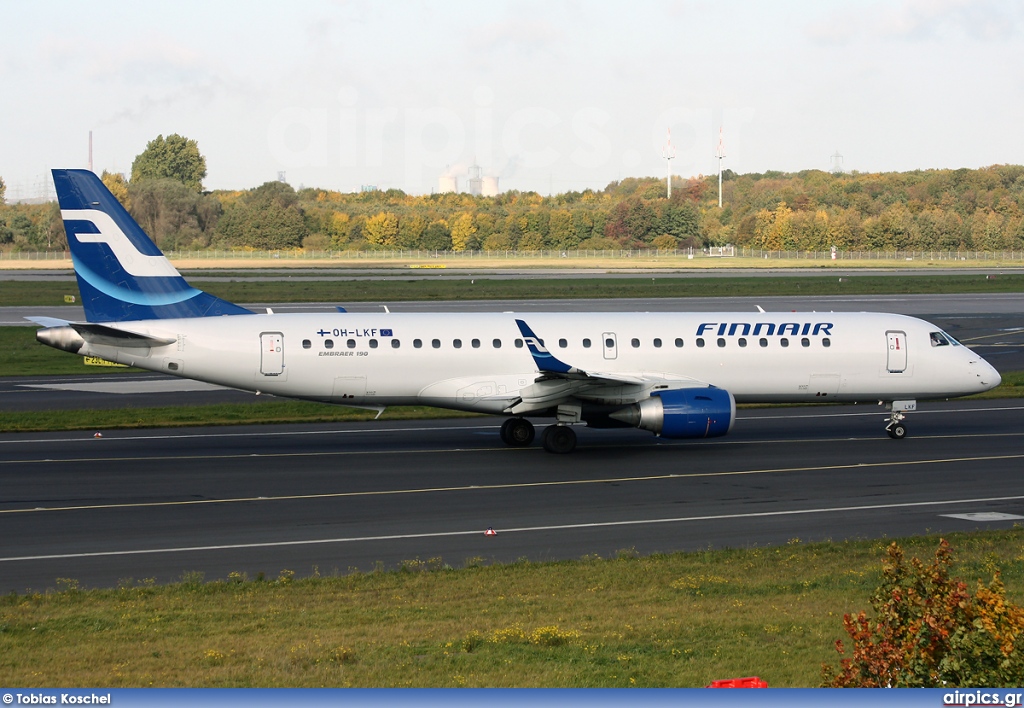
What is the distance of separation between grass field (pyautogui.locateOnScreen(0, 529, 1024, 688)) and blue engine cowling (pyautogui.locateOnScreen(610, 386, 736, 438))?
29.9ft

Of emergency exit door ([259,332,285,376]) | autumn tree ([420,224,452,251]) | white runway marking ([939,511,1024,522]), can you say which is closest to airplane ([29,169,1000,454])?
emergency exit door ([259,332,285,376])

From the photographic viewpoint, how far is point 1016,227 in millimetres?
163500

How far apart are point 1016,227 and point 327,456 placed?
15695 centimetres

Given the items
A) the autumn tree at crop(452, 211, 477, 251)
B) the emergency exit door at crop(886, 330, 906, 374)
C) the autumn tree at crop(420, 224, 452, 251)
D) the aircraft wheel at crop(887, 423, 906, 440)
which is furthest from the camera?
the autumn tree at crop(452, 211, 477, 251)

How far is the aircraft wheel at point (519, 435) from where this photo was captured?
98.3ft

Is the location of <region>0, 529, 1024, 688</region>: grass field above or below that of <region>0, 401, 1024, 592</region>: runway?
above

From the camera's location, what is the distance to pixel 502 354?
29734 mm

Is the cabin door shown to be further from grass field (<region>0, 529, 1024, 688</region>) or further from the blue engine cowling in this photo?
grass field (<region>0, 529, 1024, 688</region>)

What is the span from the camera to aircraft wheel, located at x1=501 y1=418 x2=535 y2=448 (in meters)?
30.0

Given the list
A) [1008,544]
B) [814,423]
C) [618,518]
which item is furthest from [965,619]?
[814,423]

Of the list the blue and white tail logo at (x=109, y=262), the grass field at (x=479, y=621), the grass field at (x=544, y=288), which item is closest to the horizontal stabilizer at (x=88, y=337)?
the blue and white tail logo at (x=109, y=262)

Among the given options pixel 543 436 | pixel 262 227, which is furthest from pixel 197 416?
pixel 262 227

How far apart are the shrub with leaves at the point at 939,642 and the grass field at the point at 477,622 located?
128 inches

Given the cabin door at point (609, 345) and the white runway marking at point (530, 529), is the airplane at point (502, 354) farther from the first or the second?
the white runway marking at point (530, 529)
